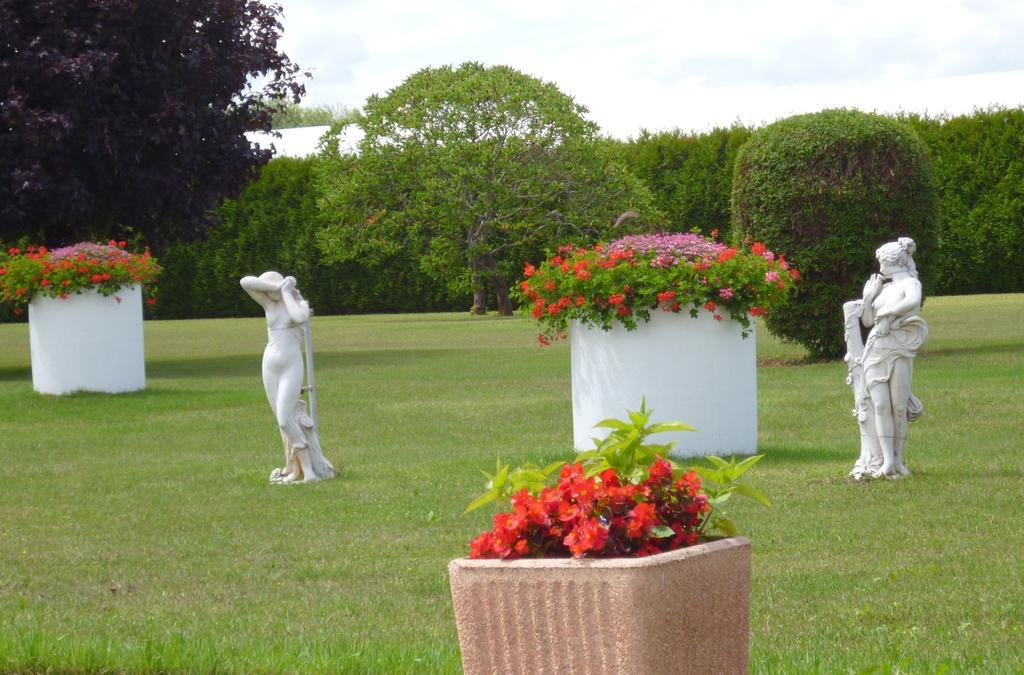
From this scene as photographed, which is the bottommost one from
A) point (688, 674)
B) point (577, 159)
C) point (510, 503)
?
point (688, 674)

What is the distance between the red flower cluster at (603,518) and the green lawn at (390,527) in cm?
136

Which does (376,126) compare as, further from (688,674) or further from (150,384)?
(688,674)

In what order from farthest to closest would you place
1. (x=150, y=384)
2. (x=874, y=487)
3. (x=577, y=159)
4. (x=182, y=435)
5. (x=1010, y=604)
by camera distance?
1. (x=577, y=159)
2. (x=150, y=384)
3. (x=182, y=435)
4. (x=874, y=487)
5. (x=1010, y=604)

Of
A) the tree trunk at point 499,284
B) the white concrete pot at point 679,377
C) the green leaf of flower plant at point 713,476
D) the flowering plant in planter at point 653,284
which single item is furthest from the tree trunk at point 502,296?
the green leaf of flower plant at point 713,476

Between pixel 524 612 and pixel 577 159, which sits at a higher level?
pixel 577 159

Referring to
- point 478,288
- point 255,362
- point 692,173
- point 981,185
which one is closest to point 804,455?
point 255,362

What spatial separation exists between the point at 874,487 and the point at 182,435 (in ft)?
24.3

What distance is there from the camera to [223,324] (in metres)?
35.1

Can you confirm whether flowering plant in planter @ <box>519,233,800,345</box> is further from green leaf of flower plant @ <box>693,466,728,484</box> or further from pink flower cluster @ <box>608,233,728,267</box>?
green leaf of flower plant @ <box>693,466,728,484</box>

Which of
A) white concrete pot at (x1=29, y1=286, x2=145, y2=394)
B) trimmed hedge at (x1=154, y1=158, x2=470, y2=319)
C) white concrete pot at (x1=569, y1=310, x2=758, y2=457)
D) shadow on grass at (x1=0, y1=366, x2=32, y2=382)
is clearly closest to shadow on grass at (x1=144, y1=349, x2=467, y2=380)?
shadow on grass at (x1=0, y1=366, x2=32, y2=382)

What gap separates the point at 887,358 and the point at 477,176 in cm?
2296

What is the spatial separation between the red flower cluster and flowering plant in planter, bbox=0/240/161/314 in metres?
15.4

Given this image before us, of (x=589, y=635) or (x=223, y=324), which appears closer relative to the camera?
(x=589, y=635)

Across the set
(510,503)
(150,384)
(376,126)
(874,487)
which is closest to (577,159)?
(376,126)
